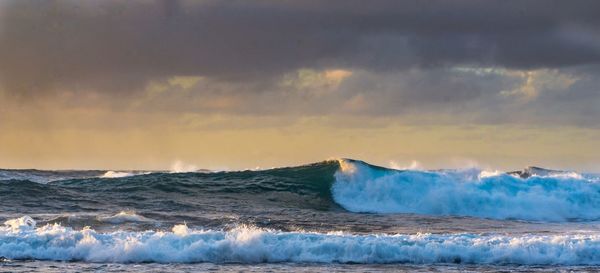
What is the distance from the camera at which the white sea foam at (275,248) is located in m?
16.5

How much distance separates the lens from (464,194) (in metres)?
31.5

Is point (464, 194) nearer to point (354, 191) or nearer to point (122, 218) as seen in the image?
point (354, 191)

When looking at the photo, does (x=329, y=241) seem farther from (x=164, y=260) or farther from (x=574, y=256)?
(x=574, y=256)

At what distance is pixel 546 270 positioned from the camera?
1573cm

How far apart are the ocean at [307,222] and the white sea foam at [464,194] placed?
58mm

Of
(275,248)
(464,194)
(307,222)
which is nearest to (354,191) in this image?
(464,194)

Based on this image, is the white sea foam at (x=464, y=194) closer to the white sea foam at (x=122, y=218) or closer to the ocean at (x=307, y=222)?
the ocean at (x=307, y=222)

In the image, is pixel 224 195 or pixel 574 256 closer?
pixel 574 256

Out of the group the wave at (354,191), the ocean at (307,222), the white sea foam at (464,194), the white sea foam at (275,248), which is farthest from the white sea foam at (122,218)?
the white sea foam at (464,194)

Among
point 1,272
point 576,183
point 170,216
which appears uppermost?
point 576,183

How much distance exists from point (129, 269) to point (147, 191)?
15564mm

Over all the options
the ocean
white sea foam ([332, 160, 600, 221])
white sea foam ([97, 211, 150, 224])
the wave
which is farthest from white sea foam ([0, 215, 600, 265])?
white sea foam ([332, 160, 600, 221])

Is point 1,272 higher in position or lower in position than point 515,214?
lower

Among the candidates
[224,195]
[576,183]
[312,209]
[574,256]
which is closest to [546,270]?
[574,256]
